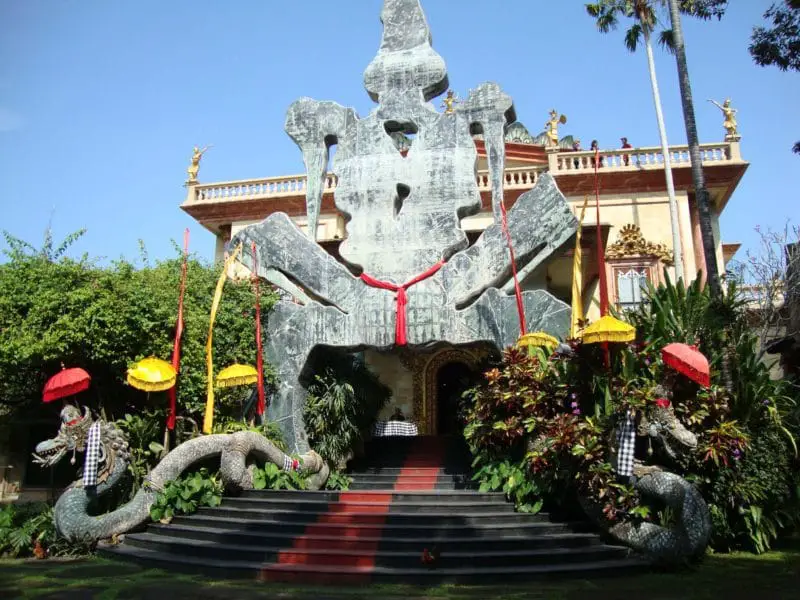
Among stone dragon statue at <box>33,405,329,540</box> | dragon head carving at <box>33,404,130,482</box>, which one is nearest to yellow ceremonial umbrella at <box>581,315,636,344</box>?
stone dragon statue at <box>33,405,329,540</box>

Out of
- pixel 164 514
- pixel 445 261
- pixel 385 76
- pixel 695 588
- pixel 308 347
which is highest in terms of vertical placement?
pixel 385 76

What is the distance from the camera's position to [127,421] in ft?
31.0

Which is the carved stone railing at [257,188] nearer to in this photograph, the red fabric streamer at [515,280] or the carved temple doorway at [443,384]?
the carved temple doorway at [443,384]

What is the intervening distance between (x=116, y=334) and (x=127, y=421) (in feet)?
4.20

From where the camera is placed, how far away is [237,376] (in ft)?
30.4

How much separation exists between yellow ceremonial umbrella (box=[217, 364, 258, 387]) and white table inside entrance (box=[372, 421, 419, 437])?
4477 mm

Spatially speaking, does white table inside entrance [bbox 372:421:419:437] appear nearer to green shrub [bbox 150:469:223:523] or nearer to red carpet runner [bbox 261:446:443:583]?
red carpet runner [bbox 261:446:443:583]

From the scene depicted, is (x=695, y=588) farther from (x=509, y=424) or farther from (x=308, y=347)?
(x=308, y=347)

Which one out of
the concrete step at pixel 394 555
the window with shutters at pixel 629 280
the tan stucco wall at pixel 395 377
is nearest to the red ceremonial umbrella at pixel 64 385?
the concrete step at pixel 394 555

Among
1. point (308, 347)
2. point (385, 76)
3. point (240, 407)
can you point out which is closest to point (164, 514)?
point (240, 407)

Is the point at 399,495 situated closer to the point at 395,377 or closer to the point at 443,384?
the point at 395,377

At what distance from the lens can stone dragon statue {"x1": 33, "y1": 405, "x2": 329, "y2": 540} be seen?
7.87 metres

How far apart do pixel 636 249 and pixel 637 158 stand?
287cm

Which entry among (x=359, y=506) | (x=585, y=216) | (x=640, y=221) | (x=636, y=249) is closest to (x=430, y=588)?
(x=359, y=506)
